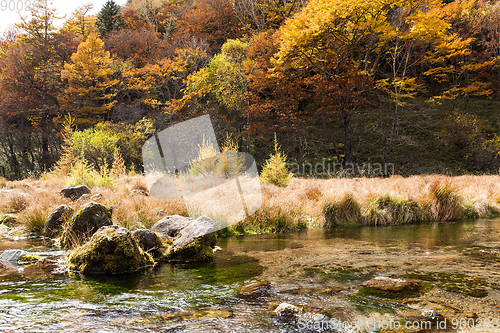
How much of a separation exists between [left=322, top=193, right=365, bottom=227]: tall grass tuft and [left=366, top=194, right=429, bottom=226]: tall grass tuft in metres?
0.33

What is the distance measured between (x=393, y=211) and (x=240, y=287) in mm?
6593

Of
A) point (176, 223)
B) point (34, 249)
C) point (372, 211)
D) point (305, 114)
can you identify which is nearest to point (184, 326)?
point (176, 223)

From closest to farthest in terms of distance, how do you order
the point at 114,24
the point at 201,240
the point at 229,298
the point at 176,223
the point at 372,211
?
the point at 229,298
the point at 201,240
the point at 176,223
the point at 372,211
the point at 114,24

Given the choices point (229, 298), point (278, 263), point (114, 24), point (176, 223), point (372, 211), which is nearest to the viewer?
point (229, 298)

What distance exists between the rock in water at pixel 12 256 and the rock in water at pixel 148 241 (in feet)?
5.75

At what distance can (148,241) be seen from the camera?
215 inches

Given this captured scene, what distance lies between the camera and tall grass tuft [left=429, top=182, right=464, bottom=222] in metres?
8.91

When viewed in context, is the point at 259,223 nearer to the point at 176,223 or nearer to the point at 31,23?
the point at 176,223

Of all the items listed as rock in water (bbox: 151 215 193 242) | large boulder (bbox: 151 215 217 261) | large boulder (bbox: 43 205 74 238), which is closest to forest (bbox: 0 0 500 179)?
large boulder (bbox: 43 205 74 238)

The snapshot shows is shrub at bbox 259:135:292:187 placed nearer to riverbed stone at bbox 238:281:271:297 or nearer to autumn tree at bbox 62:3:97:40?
riverbed stone at bbox 238:281:271:297

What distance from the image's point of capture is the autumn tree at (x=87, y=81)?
2606cm

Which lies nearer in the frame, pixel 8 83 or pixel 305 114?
pixel 305 114

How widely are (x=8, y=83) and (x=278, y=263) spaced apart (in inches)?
1311

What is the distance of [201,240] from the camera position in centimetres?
543
